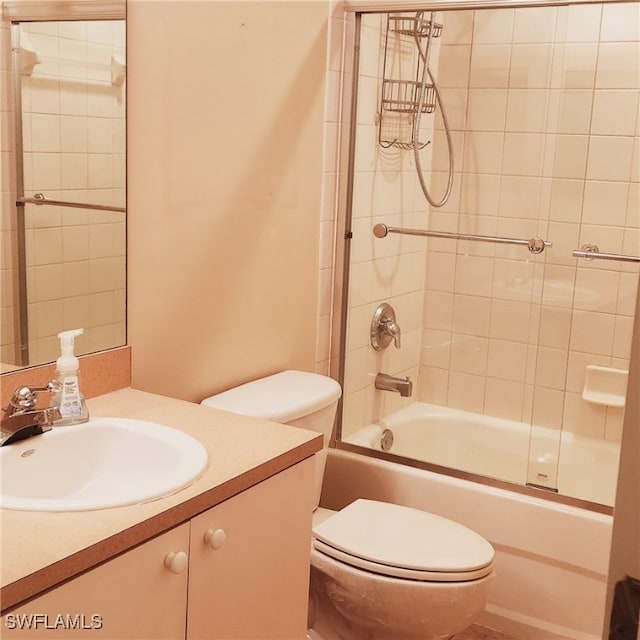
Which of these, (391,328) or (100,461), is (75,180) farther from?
(391,328)

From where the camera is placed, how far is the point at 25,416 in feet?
4.94

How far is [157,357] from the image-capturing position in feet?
6.54

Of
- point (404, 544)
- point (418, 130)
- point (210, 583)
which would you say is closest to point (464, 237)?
point (418, 130)

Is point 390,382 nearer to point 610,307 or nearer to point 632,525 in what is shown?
point 610,307

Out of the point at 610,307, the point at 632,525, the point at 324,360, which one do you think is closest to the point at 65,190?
the point at 324,360

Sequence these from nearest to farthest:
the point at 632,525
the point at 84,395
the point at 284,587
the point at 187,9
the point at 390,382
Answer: the point at 632,525, the point at 284,587, the point at 84,395, the point at 187,9, the point at 390,382

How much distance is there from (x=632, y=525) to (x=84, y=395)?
4.85 feet

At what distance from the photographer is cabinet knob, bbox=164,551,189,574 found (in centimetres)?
132

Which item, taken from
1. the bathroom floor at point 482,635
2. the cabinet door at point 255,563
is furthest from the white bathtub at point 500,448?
the cabinet door at point 255,563

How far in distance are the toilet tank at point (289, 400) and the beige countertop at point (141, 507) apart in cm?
30

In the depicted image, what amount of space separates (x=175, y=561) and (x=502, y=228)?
70.6 inches

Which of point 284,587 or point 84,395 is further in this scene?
point 84,395

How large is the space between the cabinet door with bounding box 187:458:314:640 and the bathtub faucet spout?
1229 millimetres

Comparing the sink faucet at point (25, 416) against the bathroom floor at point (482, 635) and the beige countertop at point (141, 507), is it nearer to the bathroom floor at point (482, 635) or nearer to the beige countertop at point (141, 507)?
the beige countertop at point (141, 507)
